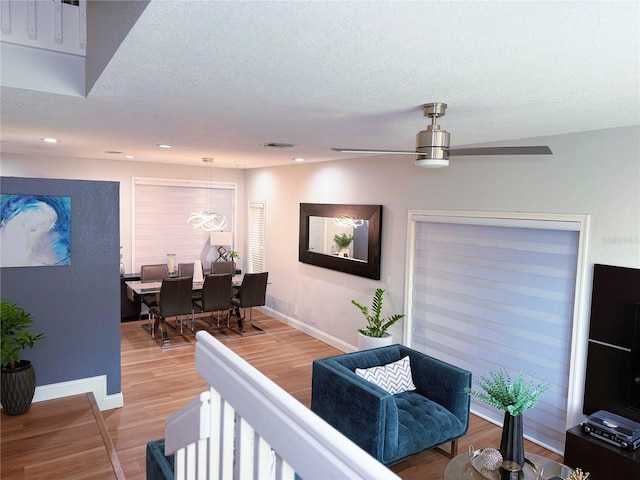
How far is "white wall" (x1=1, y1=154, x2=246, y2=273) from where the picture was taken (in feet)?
23.1

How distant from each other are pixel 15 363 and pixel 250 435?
3882mm

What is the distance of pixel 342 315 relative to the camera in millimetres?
6238

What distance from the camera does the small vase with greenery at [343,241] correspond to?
6074mm

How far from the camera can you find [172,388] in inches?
195

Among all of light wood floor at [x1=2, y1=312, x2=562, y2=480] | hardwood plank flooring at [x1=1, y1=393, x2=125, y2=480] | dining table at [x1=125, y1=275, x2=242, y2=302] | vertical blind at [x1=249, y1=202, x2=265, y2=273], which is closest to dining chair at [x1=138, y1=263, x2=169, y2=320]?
dining table at [x1=125, y1=275, x2=242, y2=302]

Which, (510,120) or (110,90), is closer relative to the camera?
(110,90)

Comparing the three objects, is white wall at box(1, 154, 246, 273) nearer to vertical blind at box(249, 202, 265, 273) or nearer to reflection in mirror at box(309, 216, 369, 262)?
vertical blind at box(249, 202, 265, 273)

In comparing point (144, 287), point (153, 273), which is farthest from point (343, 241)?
point (153, 273)

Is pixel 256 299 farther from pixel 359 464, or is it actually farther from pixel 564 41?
pixel 359 464

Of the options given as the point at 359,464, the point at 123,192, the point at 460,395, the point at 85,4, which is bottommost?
the point at 460,395

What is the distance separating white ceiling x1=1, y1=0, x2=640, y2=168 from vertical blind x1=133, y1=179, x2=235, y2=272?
409cm

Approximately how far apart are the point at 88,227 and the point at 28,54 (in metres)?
1.83

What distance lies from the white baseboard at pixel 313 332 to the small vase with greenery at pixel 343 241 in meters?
1.32

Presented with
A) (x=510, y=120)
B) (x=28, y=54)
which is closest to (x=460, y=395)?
(x=510, y=120)
